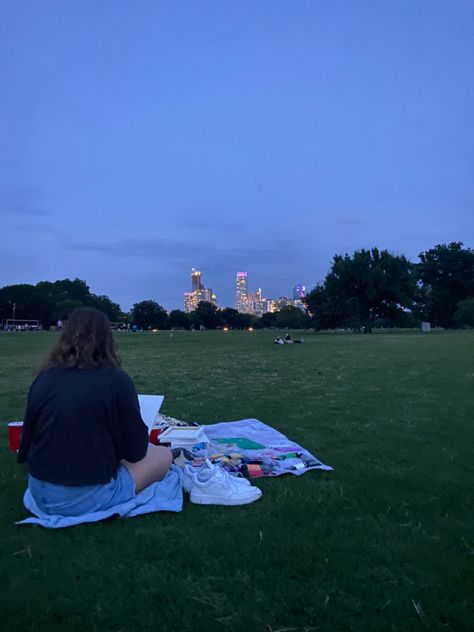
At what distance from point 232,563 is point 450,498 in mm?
2094

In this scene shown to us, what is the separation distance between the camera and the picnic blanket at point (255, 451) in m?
4.82

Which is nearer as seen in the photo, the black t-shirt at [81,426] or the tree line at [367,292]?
the black t-shirt at [81,426]

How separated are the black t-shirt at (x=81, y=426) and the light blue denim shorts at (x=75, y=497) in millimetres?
67

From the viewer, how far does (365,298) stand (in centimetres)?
5441

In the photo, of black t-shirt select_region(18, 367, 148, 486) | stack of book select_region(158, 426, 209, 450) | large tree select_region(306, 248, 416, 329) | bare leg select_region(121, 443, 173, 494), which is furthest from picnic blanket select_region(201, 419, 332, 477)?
large tree select_region(306, 248, 416, 329)

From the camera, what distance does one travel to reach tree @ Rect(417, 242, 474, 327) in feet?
249

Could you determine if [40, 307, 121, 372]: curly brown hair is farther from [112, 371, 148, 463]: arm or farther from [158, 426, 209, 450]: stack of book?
[158, 426, 209, 450]: stack of book

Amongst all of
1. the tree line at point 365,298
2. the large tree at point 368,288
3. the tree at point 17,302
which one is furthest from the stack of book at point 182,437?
the tree at point 17,302

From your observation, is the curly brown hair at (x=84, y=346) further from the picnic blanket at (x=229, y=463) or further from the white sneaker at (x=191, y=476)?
the white sneaker at (x=191, y=476)

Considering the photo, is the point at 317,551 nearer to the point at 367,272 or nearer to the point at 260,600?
the point at 260,600

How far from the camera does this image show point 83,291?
13800 centimetres

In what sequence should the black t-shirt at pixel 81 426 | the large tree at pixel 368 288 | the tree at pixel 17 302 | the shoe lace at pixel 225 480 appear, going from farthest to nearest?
the tree at pixel 17 302, the large tree at pixel 368 288, the shoe lace at pixel 225 480, the black t-shirt at pixel 81 426

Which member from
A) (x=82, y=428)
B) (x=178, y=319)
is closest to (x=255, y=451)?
(x=82, y=428)

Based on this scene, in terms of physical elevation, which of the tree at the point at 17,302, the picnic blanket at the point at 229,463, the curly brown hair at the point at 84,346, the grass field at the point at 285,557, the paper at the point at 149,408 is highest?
the tree at the point at 17,302
